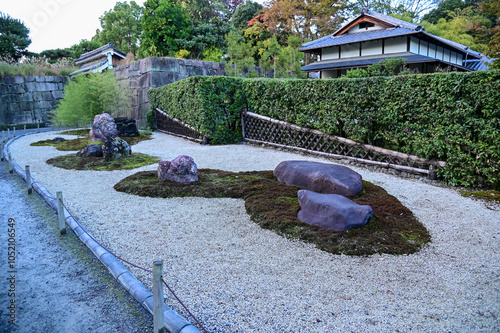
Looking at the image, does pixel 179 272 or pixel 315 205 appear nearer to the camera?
pixel 179 272

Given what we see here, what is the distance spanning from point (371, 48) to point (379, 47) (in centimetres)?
42

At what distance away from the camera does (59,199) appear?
3855 millimetres

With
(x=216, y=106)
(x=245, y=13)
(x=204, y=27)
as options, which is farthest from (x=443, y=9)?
(x=216, y=106)

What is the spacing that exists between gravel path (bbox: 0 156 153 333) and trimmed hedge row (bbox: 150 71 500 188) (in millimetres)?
5768

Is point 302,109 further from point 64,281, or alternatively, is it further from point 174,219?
point 64,281

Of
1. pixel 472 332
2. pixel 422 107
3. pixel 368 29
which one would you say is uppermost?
pixel 368 29

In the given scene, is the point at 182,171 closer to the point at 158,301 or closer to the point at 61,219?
the point at 61,219

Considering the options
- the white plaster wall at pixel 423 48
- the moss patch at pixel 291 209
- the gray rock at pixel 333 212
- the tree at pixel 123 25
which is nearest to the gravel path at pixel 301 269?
the moss patch at pixel 291 209

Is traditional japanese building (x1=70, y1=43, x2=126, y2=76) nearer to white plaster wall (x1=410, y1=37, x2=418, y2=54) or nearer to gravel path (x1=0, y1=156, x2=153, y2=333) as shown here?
white plaster wall (x1=410, y1=37, x2=418, y2=54)

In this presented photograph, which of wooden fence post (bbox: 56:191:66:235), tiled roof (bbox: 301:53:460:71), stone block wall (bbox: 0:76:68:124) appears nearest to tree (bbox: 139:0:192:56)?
stone block wall (bbox: 0:76:68:124)

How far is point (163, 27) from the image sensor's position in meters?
18.1

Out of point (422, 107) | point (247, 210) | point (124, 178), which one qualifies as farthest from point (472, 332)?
point (124, 178)

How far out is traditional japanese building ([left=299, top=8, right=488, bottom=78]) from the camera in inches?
624

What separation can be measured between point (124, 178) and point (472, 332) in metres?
5.93
